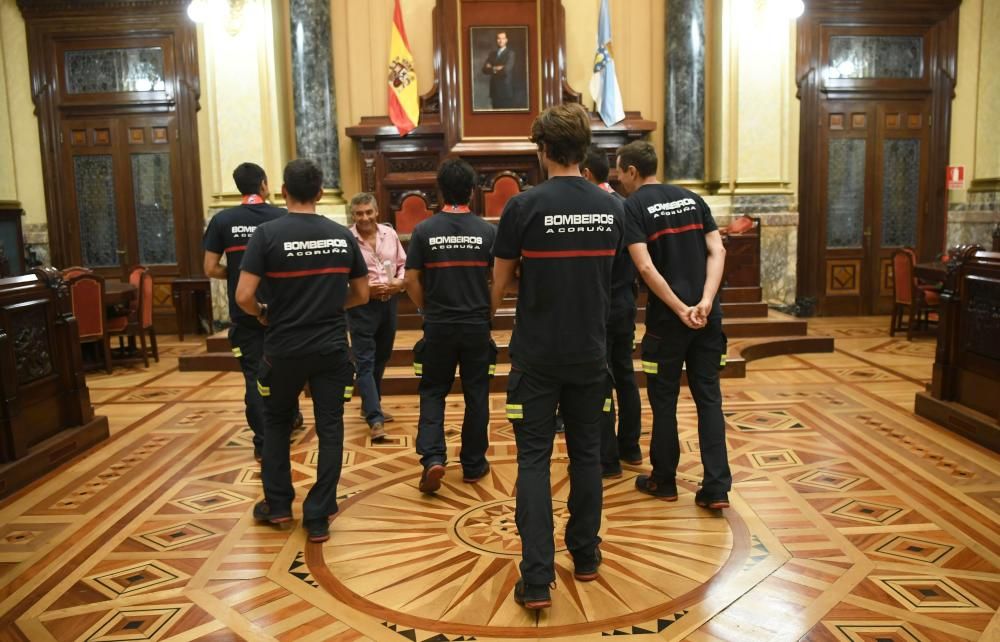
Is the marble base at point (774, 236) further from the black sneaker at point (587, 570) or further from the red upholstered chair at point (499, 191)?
the black sneaker at point (587, 570)

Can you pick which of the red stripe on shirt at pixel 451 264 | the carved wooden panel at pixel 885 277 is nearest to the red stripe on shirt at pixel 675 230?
the red stripe on shirt at pixel 451 264

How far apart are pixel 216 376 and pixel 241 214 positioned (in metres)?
3.44

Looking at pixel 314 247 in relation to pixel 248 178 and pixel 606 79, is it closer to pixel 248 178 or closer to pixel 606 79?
pixel 248 178

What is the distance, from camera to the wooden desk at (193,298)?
8758 millimetres

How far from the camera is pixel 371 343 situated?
4.82 metres

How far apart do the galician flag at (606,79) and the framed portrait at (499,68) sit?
0.82 m

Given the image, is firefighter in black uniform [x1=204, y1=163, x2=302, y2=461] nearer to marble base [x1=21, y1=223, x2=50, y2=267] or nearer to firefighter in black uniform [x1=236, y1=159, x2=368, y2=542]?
firefighter in black uniform [x1=236, y1=159, x2=368, y2=542]

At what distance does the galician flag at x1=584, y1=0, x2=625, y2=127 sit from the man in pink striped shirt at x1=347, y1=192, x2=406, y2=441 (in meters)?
4.50

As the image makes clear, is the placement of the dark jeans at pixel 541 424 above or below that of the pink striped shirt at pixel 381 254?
below

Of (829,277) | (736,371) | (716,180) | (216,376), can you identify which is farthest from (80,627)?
(829,277)

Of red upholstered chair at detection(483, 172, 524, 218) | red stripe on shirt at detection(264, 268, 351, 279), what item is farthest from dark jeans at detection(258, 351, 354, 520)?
red upholstered chair at detection(483, 172, 524, 218)

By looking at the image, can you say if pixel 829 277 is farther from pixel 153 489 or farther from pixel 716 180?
pixel 153 489

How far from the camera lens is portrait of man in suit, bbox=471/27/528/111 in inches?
350

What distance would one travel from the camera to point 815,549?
3.16 m
